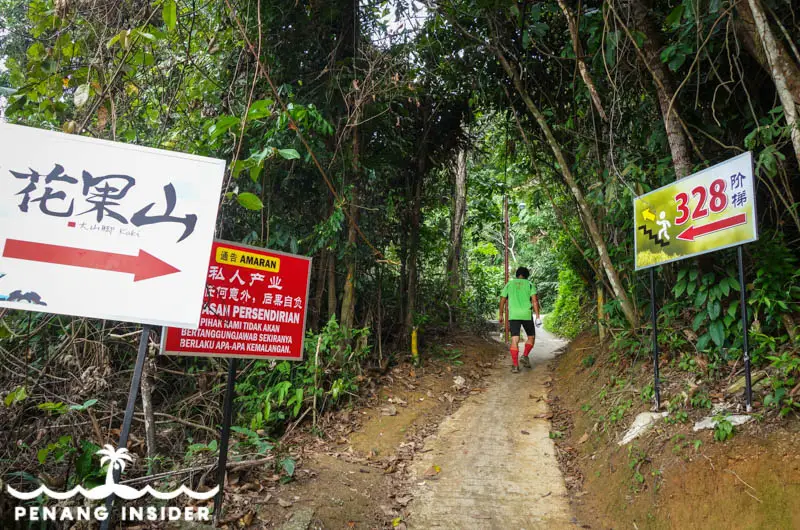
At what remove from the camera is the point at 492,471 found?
4.80m

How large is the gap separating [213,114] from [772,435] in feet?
22.4

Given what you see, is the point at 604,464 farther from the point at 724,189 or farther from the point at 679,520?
the point at 724,189

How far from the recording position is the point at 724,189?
3867 mm

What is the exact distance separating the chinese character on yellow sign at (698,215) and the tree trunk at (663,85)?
0.44 m

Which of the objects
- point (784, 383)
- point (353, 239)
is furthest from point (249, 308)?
point (784, 383)

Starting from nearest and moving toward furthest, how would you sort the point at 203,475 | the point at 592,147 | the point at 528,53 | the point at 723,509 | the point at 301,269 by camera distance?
the point at 723,509
the point at 203,475
the point at 301,269
the point at 592,147
the point at 528,53

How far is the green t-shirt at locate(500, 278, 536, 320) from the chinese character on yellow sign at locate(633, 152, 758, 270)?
333cm

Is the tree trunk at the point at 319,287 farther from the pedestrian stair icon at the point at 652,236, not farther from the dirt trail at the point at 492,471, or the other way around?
the pedestrian stair icon at the point at 652,236

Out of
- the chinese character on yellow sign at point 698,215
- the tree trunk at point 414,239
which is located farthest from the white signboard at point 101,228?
the tree trunk at point 414,239

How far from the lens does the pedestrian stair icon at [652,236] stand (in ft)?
14.7

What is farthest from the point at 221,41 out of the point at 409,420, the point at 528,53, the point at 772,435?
the point at 772,435

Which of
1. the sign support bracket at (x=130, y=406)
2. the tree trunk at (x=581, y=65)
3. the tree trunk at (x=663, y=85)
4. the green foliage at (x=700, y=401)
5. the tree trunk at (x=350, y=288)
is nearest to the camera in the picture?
the sign support bracket at (x=130, y=406)

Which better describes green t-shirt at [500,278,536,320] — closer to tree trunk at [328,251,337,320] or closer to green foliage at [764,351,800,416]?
tree trunk at [328,251,337,320]

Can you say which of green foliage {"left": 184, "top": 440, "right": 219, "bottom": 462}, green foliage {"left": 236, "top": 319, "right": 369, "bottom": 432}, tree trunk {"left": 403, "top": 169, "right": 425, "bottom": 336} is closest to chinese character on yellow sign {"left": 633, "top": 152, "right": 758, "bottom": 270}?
green foliage {"left": 236, "top": 319, "right": 369, "bottom": 432}
